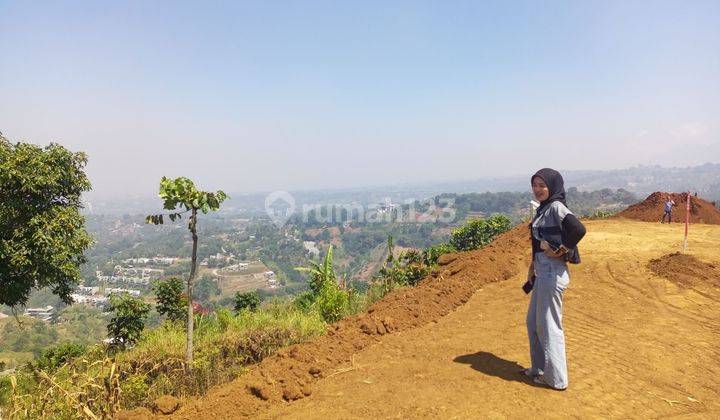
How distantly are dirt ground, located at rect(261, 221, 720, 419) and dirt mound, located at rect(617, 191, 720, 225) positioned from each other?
11.5m

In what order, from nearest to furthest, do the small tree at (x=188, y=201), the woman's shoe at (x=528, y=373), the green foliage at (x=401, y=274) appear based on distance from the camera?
the woman's shoe at (x=528, y=373), the small tree at (x=188, y=201), the green foliage at (x=401, y=274)

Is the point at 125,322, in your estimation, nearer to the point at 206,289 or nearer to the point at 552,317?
the point at 552,317

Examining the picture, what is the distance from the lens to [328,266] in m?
9.92

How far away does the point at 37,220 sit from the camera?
9.54 metres

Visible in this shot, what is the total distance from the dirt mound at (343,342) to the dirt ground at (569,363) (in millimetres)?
132

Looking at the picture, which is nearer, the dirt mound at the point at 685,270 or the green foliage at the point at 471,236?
the dirt mound at the point at 685,270

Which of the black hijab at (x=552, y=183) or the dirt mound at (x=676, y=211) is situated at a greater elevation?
the black hijab at (x=552, y=183)

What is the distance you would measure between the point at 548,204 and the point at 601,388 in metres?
1.71

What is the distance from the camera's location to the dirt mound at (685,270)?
23.4 ft

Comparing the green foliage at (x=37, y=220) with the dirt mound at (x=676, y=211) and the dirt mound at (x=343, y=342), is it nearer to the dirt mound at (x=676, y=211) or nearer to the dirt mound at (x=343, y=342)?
the dirt mound at (x=343, y=342)

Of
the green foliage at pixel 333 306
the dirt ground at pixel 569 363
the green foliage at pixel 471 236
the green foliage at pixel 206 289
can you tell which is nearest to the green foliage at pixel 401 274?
the green foliage at pixel 333 306

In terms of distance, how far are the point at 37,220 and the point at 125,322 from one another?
126 inches

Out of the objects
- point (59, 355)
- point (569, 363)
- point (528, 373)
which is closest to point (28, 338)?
point (59, 355)

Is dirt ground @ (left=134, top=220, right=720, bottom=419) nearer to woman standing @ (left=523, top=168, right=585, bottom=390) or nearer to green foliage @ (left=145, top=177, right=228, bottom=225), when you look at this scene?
woman standing @ (left=523, top=168, right=585, bottom=390)
